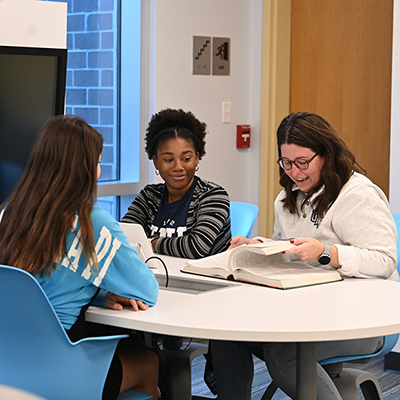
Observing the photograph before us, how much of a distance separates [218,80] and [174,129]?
1232mm

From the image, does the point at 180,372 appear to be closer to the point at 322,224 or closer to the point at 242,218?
the point at 322,224

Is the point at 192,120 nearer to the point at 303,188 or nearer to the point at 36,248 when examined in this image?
the point at 303,188

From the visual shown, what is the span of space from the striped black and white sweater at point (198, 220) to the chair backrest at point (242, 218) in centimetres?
20

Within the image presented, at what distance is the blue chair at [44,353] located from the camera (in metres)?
1.23

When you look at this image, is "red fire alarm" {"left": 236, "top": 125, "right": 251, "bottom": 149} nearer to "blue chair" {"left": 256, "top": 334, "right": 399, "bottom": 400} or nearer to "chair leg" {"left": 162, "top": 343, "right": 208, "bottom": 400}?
"chair leg" {"left": 162, "top": 343, "right": 208, "bottom": 400}

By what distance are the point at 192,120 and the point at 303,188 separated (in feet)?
2.25

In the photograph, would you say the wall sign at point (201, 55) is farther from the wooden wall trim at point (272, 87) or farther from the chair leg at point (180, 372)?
the chair leg at point (180, 372)

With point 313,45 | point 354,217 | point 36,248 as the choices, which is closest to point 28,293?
point 36,248

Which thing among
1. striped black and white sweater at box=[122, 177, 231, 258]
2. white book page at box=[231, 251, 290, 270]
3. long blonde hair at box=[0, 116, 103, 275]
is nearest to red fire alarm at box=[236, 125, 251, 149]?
striped black and white sweater at box=[122, 177, 231, 258]

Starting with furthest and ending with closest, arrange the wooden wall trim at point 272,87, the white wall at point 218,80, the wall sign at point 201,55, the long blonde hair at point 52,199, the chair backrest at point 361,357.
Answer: the wooden wall trim at point 272,87, the wall sign at point 201,55, the white wall at point 218,80, the chair backrest at point 361,357, the long blonde hair at point 52,199

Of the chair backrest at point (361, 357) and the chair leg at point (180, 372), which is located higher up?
the chair backrest at point (361, 357)

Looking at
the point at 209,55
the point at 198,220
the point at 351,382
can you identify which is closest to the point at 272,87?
the point at 209,55

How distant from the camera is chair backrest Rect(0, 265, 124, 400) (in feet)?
4.05

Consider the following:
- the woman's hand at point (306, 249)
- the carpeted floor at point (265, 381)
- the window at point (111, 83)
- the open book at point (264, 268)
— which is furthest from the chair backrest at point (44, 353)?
the window at point (111, 83)
